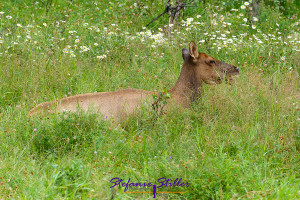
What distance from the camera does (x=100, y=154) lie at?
4492mm

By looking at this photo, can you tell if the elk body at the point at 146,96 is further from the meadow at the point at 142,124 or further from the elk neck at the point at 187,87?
the meadow at the point at 142,124

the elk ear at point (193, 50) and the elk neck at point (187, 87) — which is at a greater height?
the elk ear at point (193, 50)

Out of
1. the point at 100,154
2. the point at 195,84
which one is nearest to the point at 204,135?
the point at 100,154

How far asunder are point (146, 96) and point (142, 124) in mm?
672

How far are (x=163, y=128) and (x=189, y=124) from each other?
1.11ft

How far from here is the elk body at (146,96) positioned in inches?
229

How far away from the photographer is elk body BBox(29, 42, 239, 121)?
5820mm

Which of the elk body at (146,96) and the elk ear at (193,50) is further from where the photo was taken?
the elk ear at (193,50)

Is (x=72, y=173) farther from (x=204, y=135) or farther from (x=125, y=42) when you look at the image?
(x=125, y=42)

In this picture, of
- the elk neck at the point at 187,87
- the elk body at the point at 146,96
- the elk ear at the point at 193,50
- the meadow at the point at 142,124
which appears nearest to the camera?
the meadow at the point at 142,124

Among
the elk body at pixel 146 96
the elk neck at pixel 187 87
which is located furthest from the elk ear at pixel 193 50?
the elk neck at pixel 187 87

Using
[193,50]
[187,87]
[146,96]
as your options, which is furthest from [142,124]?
[193,50]

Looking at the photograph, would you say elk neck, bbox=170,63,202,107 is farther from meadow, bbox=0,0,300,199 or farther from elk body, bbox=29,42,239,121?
meadow, bbox=0,0,300,199

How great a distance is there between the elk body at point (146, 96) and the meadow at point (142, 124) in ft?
0.82
